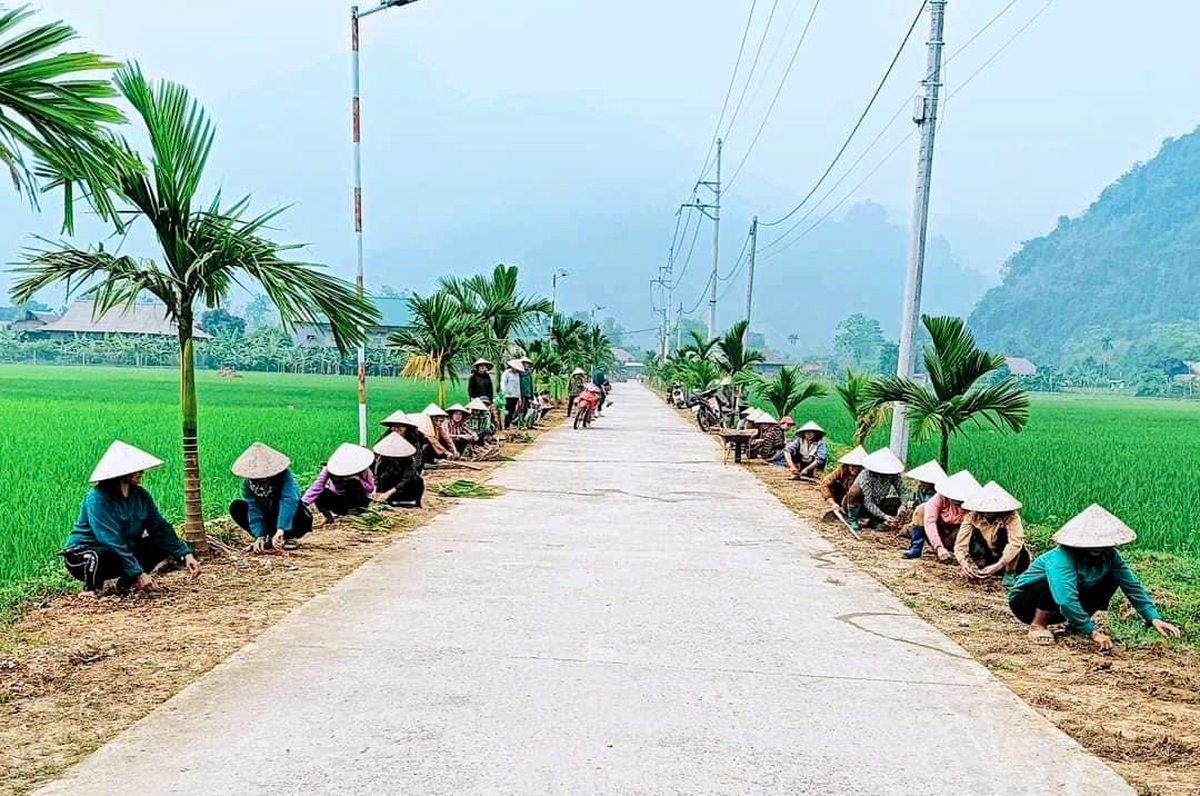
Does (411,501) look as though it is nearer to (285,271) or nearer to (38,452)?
(285,271)

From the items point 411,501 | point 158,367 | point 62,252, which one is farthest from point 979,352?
point 158,367

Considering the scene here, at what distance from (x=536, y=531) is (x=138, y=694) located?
4.88 meters

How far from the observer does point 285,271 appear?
720 centimetres

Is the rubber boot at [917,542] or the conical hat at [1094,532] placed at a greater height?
the conical hat at [1094,532]

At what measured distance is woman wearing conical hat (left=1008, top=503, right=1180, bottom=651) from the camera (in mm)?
5723

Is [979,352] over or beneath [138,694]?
over

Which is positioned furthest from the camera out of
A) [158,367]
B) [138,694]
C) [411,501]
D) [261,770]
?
[158,367]

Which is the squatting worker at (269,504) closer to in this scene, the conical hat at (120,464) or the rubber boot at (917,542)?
the conical hat at (120,464)

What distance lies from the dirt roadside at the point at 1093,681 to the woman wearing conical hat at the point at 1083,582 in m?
0.12

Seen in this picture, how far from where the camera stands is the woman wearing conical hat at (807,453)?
13773 millimetres

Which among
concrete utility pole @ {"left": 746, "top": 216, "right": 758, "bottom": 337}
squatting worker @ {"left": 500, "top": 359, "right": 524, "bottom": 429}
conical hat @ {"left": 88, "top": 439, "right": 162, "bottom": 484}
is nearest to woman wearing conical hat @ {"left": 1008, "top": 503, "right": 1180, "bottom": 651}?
conical hat @ {"left": 88, "top": 439, "right": 162, "bottom": 484}

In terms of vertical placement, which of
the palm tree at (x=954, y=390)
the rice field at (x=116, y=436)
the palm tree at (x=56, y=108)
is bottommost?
the rice field at (x=116, y=436)

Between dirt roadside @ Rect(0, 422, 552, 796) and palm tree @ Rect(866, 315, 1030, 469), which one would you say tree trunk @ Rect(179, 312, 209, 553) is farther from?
palm tree @ Rect(866, 315, 1030, 469)

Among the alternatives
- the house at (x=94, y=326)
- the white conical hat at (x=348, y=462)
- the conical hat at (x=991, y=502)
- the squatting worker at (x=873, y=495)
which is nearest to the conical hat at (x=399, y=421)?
the white conical hat at (x=348, y=462)
